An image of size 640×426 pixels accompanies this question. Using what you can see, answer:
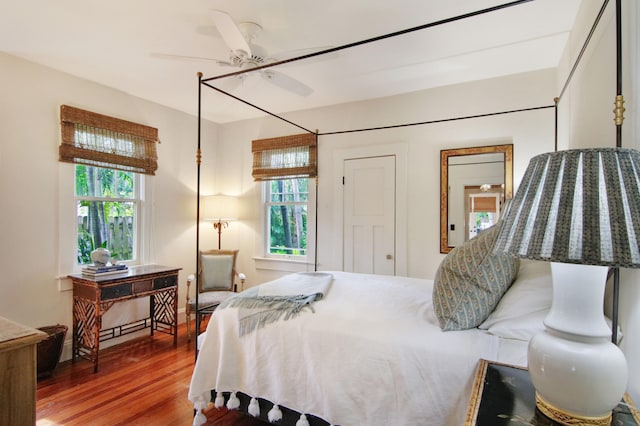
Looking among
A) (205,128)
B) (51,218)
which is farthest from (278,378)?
(205,128)

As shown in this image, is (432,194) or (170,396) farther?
(432,194)

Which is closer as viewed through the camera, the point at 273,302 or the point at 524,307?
the point at 524,307

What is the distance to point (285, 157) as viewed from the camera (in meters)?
4.26

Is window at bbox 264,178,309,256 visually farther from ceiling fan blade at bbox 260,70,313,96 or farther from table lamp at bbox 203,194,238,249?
ceiling fan blade at bbox 260,70,313,96

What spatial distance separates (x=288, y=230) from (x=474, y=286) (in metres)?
3.02

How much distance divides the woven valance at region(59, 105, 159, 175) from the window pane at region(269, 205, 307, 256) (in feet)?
5.18

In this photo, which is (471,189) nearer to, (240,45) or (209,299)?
(240,45)

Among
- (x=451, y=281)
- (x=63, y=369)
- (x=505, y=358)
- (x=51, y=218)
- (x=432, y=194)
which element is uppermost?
(x=432, y=194)

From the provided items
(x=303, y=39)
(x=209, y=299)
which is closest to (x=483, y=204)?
(x=303, y=39)

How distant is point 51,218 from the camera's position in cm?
305

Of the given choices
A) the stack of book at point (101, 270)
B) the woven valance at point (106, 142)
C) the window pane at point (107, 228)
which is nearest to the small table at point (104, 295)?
the stack of book at point (101, 270)

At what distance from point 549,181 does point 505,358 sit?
0.95 meters

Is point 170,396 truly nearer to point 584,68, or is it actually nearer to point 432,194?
point 432,194

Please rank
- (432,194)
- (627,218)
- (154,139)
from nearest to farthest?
(627,218) < (432,194) < (154,139)
